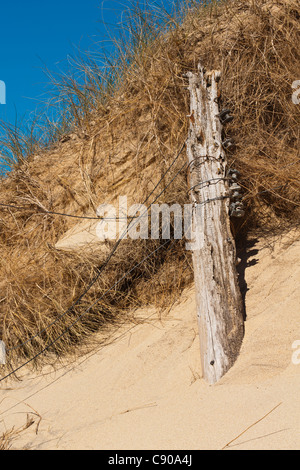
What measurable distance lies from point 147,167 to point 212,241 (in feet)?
4.54

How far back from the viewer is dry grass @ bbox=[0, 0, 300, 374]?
4.46 m

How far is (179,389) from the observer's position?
3.28 m

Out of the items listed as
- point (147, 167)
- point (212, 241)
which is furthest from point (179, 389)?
point (147, 167)

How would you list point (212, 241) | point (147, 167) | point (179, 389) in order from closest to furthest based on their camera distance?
→ 1. point (179, 389)
2. point (212, 241)
3. point (147, 167)

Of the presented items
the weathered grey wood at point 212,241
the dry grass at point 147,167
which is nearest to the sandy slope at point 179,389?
the weathered grey wood at point 212,241

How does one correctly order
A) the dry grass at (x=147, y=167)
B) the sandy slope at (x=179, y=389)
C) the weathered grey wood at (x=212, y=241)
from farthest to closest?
1. the dry grass at (x=147, y=167)
2. the weathered grey wood at (x=212, y=241)
3. the sandy slope at (x=179, y=389)

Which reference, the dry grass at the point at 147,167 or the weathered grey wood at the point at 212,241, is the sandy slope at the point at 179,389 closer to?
the weathered grey wood at the point at 212,241

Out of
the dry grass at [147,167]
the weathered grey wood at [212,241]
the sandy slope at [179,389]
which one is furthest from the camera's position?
the dry grass at [147,167]

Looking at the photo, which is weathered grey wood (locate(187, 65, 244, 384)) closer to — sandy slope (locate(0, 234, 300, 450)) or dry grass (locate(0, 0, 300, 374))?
sandy slope (locate(0, 234, 300, 450))

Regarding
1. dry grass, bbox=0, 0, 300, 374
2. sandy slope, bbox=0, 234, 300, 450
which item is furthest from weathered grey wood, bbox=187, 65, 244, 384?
dry grass, bbox=0, 0, 300, 374

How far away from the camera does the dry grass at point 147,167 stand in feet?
14.6

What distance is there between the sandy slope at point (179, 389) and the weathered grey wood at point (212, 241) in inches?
4.9

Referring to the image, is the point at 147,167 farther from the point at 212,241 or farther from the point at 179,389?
the point at 179,389

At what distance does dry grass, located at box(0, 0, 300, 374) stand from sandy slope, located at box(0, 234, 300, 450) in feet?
1.21
